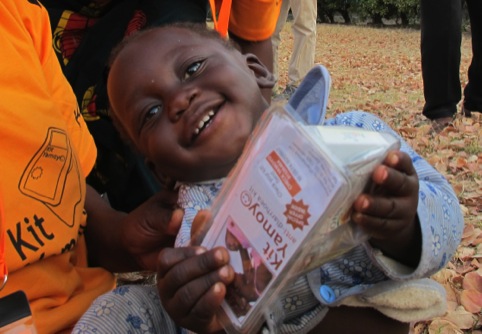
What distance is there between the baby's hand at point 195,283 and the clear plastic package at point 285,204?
0.02m

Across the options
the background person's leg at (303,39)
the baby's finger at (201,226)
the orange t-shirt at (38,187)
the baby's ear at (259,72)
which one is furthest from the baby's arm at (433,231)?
the background person's leg at (303,39)

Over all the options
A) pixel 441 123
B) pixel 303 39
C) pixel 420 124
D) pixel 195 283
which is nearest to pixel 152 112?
pixel 195 283

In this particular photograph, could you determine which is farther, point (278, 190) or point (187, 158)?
point (187, 158)

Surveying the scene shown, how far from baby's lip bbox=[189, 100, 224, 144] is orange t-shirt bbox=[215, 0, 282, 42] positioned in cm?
121

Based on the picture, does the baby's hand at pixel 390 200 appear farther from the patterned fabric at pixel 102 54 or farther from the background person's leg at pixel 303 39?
the background person's leg at pixel 303 39

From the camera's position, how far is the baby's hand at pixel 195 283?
2.87 feet

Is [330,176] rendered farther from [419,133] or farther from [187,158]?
[419,133]

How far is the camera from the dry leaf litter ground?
5.82ft

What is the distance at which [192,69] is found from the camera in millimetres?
1280

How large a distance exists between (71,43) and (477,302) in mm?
1539

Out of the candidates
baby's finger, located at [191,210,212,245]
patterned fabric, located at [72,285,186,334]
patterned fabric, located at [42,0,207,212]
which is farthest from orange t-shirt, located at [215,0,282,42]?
baby's finger, located at [191,210,212,245]

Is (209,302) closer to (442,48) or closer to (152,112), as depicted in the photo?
(152,112)

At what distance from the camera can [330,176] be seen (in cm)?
75

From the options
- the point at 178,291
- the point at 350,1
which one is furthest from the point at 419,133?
the point at 350,1
